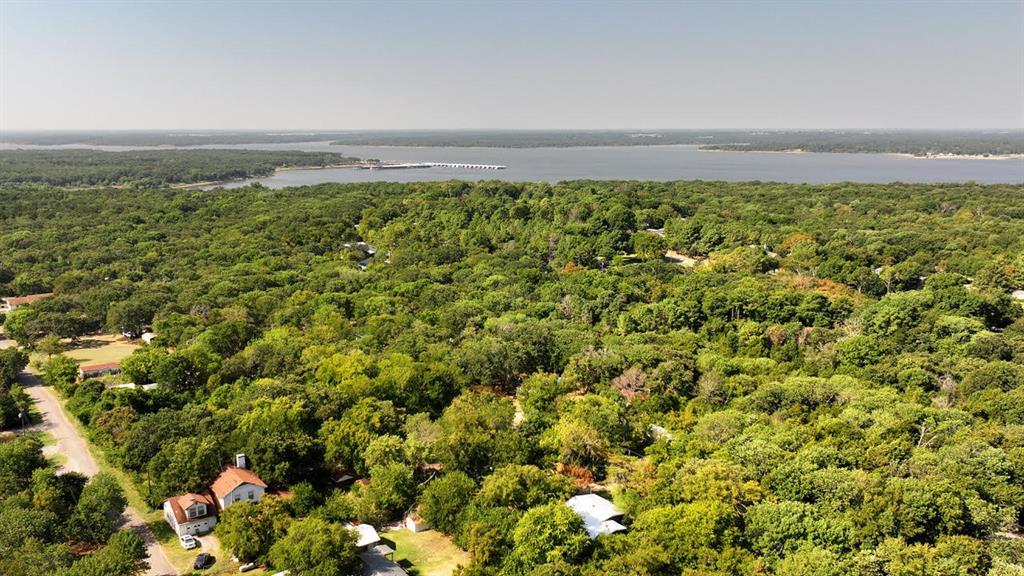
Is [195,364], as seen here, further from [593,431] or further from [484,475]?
[593,431]

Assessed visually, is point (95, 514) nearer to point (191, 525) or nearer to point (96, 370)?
point (191, 525)

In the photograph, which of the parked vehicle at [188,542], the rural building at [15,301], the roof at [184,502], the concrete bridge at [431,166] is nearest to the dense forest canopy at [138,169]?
the concrete bridge at [431,166]

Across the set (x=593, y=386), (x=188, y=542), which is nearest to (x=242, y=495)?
(x=188, y=542)

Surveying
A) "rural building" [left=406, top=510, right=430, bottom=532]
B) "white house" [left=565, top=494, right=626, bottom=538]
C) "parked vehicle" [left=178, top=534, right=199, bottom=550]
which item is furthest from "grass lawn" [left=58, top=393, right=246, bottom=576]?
"white house" [left=565, top=494, right=626, bottom=538]

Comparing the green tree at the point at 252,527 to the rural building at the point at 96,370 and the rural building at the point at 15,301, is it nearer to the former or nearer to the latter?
the rural building at the point at 96,370

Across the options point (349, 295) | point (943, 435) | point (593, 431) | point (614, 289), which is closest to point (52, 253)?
point (349, 295)

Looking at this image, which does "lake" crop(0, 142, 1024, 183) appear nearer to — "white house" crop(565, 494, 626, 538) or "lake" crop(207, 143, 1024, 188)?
"lake" crop(207, 143, 1024, 188)
